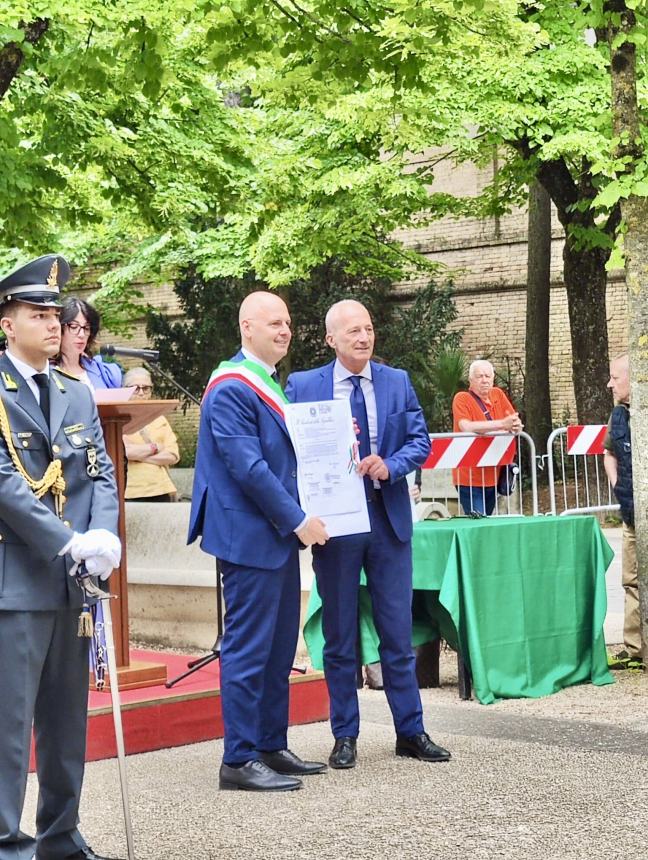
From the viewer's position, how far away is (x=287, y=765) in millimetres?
6207

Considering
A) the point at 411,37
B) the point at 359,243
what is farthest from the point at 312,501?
the point at 359,243

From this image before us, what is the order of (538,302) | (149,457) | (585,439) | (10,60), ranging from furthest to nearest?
(538,302) < (10,60) < (585,439) < (149,457)

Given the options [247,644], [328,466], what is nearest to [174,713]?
[247,644]

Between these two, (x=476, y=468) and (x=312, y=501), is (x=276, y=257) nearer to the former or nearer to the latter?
(x=476, y=468)

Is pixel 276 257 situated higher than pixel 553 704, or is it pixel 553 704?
pixel 276 257

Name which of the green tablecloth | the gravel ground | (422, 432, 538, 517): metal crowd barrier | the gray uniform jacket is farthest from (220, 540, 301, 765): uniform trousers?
(422, 432, 538, 517): metal crowd barrier

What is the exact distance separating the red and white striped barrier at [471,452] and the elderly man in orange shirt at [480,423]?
0.11 metres

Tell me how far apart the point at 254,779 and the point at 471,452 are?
6.16 metres

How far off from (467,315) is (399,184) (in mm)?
6732

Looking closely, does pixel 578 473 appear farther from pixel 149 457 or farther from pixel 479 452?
pixel 149 457

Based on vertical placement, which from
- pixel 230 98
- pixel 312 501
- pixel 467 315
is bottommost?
pixel 312 501

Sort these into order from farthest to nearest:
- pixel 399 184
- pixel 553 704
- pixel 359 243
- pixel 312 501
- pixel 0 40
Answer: pixel 359 243 → pixel 399 184 → pixel 0 40 → pixel 553 704 → pixel 312 501

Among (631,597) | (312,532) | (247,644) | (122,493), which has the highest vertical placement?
(122,493)

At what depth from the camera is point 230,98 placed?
24.8 m
